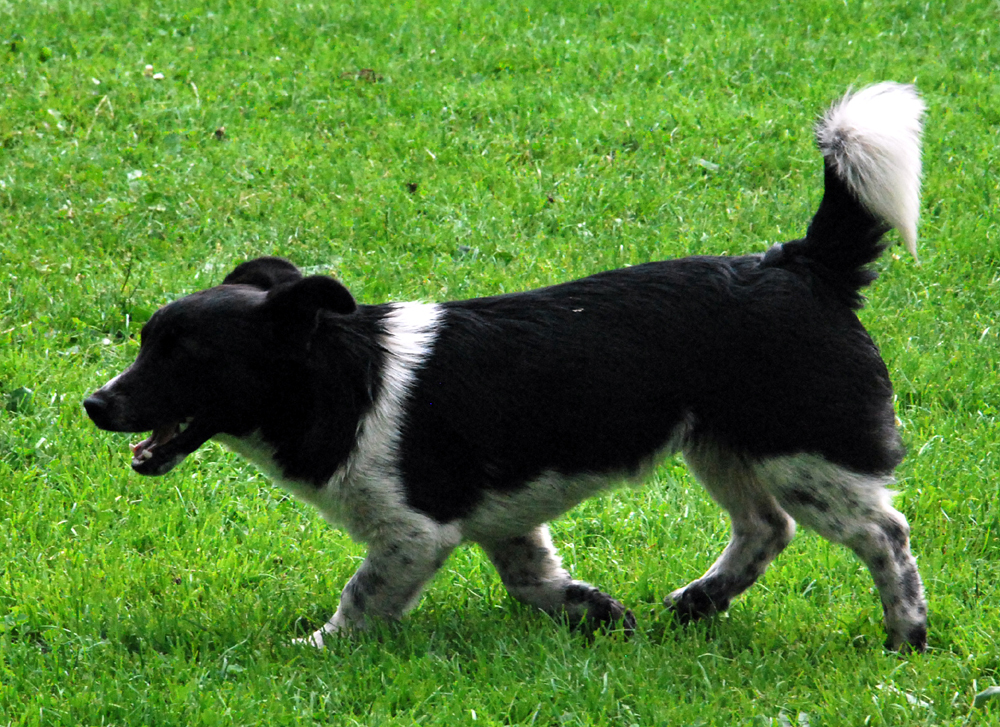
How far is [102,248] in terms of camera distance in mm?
7508

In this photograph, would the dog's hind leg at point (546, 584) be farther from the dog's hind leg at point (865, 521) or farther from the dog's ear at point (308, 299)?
the dog's ear at point (308, 299)

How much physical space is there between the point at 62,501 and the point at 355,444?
1709mm

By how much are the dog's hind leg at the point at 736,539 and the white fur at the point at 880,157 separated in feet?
3.30

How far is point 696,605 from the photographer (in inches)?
177

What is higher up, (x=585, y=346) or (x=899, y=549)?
(x=585, y=346)

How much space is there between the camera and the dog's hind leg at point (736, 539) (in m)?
4.49

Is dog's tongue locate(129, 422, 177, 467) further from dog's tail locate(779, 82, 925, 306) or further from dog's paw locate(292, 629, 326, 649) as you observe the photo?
dog's tail locate(779, 82, 925, 306)

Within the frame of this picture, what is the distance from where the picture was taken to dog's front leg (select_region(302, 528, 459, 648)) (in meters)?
4.13

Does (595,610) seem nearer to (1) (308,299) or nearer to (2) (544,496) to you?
(2) (544,496)

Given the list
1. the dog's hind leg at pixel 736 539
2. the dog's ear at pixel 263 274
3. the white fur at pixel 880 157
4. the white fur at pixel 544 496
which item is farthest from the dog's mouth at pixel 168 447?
the white fur at pixel 880 157

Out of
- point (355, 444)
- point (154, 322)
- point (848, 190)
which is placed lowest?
point (355, 444)

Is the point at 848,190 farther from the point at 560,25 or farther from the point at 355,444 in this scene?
the point at 560,25

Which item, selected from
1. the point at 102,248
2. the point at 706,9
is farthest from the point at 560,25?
the point at 102,248

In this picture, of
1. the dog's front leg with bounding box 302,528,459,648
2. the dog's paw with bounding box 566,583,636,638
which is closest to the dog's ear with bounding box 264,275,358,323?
the dog's front leg with bounding box 302,528,459,648
